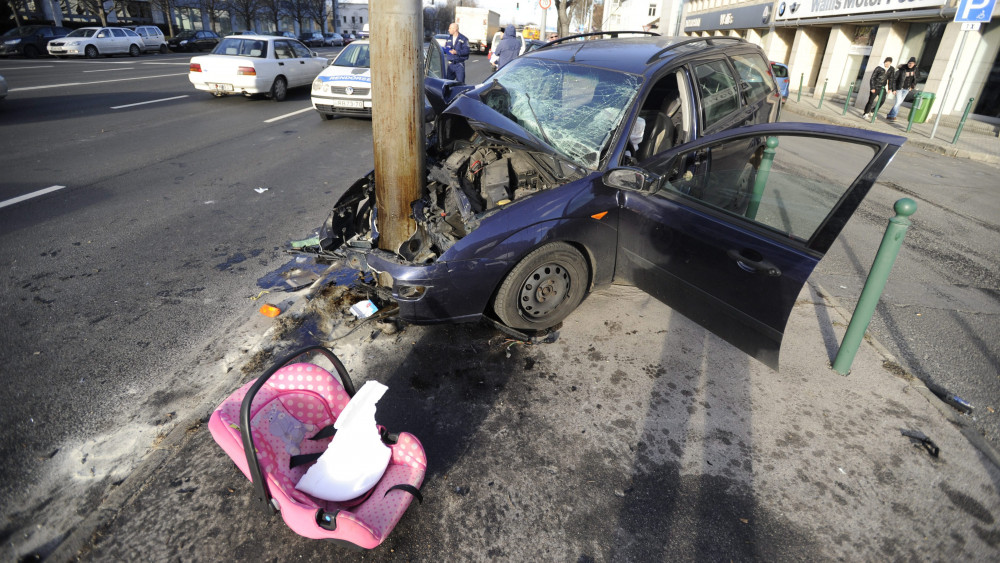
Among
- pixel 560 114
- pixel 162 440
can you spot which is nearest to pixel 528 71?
pixel 560 114

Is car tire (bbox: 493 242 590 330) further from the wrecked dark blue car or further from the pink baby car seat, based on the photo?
the pink baby car seat

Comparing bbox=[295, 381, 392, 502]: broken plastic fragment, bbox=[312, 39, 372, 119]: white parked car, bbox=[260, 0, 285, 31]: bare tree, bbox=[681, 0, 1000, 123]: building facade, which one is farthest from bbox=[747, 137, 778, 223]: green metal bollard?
bbox=[260, 0, 285, 31]: bare tree

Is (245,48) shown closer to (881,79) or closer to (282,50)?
(282,50)

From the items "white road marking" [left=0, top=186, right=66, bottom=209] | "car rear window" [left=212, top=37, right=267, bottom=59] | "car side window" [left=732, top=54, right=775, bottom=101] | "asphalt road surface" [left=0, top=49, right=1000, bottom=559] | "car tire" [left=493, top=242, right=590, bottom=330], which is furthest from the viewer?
"car rear window" [left=212, top=37, right=267, bottom=59]

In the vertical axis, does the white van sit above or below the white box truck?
below

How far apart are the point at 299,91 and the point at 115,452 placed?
1492cm

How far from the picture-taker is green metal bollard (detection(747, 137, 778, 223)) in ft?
10.2

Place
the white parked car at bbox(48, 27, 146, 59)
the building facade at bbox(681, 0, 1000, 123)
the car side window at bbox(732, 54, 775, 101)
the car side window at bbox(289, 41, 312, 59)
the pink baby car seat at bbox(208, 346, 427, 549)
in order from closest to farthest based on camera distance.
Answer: the pink baby car seat at bbox(208, 346, 427, 549), the car side window at bbox(732, 54, 775, 101), the car side window at bbox(289, 41, 312, 59), the building facade at bbox(681, 0, 1000, 123), the white parked car at bbox(48, 27, 146, 59)

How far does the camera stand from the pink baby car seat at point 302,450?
1919 millimetres

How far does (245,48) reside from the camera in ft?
41.8

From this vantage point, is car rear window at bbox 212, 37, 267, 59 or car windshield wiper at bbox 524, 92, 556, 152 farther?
car rear window at bbox 212, 37, 267, 59

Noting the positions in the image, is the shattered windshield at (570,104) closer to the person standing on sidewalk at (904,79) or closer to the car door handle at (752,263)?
the car door handle at (752,263)

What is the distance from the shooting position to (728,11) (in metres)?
31.0

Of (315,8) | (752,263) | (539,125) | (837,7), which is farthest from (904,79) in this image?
(315,8)
